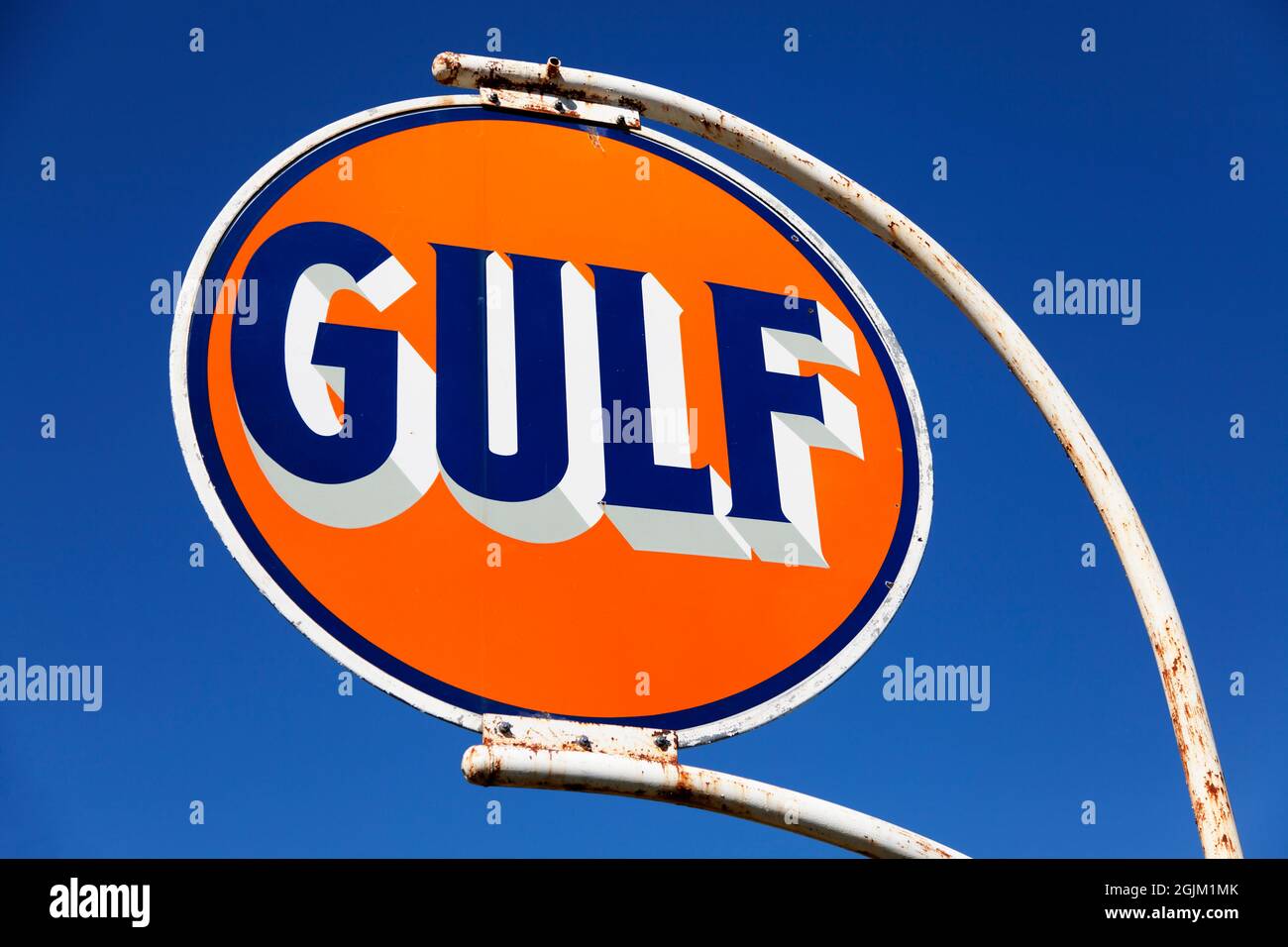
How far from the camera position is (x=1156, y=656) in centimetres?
572

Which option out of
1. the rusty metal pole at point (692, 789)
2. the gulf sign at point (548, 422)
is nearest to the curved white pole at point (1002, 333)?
the gulf sign at point (548, 422)

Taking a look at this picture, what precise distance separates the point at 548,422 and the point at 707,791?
1.63 metres

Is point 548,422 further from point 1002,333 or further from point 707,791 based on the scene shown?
point 1002,333

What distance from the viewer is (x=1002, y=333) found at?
21.0 feet

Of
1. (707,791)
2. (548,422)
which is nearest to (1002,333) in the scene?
(548,422)

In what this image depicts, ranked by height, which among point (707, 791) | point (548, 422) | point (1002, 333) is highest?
point (1002, 333)

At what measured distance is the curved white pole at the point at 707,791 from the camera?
5367 mm

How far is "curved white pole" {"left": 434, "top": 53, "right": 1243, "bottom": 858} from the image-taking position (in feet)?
18.1

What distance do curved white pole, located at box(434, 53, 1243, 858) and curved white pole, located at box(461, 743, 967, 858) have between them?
87 cm

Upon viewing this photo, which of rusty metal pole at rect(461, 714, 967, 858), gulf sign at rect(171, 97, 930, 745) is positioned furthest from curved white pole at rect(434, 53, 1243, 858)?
rusty metal pole at rect(461, 714, 967, 858)

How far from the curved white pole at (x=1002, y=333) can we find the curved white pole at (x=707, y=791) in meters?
0.87

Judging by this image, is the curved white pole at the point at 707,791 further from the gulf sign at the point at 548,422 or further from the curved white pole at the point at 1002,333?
the curved white pole at the point at 1002,333
